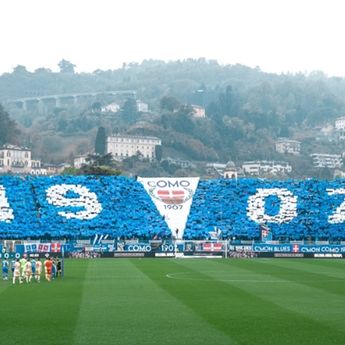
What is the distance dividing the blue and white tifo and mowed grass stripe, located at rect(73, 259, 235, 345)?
42.9 metres

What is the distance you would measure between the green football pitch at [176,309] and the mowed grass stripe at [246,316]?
0.03 metres

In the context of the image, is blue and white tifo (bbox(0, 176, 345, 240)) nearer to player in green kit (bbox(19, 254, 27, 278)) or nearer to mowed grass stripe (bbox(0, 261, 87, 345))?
player in green kit (bbox(19, 254, 27, 278))

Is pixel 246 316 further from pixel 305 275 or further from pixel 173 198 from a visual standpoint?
pixel 173 198

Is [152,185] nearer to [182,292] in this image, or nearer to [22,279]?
[22,279]

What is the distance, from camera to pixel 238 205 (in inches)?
3408

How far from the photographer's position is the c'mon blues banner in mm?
83562

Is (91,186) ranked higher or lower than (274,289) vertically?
higher

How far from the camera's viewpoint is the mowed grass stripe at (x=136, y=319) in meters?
21.3

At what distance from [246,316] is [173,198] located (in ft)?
200

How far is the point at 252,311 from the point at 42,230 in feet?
181

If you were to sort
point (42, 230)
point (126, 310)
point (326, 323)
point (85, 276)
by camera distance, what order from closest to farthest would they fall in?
point (326, 323)
point (126, 310)
point (85, 276)
point (42, 230)

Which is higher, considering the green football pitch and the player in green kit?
the player in green kit

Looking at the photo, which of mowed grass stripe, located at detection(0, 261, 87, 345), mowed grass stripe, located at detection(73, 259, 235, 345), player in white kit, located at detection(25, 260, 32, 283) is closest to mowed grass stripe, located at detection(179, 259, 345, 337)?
mowed grass stripe, located at detection(73, 259, 235, 345)

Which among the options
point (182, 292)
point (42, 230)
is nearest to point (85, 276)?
point (182, 292)
